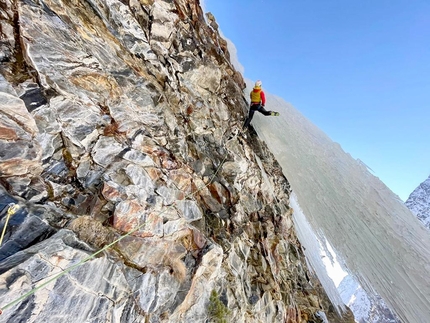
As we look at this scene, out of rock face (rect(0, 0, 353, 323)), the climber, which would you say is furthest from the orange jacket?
rock face (rect(0, 0, 353, 323))

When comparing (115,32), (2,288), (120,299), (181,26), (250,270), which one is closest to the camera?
(2,288)

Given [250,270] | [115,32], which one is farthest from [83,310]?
[115,32]

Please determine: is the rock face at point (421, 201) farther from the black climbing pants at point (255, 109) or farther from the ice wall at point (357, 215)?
the black climbing pants at point (255, 109)

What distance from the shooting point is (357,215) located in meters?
16.1

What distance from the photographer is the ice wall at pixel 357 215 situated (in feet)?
45.9

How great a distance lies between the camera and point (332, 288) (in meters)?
13.8

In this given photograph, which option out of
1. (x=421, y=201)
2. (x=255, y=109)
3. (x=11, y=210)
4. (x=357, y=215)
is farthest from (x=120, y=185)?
(x=421, y=201)

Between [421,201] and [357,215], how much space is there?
21036 cm

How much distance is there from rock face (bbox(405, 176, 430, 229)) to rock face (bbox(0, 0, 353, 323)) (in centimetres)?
20066

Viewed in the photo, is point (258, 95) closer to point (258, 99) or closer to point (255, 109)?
point (258, 99)

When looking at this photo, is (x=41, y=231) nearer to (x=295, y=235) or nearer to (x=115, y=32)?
(x=115, y=32)

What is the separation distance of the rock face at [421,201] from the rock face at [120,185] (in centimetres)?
20066

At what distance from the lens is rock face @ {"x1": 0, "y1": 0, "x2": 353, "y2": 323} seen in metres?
4.08

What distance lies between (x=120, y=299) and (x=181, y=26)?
11906 mm
